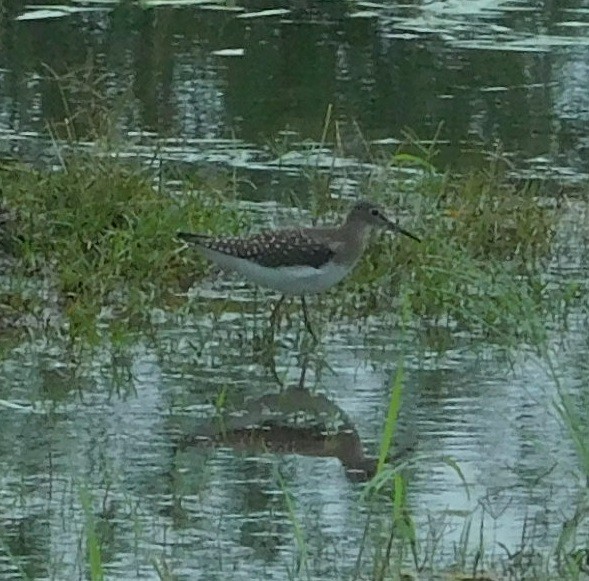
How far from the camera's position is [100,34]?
13500mm

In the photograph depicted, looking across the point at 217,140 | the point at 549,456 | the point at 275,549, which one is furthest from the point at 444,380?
the point at 217,140

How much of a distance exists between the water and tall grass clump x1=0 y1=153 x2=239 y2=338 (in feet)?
0.86

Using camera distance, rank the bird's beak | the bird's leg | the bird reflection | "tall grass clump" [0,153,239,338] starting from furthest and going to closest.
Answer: the bird's beak
"tall grass clump" [0,153,239,338]
the bird's leg
the bird reflection

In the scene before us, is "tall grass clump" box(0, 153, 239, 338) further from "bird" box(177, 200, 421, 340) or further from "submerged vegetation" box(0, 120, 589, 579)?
"bird" box(177, 200, 421, 340)

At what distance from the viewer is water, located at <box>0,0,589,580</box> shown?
6215 millimetres

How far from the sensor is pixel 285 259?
8.29 metres

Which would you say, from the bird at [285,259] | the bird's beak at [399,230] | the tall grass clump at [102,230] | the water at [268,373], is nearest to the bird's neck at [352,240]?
the bird at [285,259]

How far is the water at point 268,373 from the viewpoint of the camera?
6215mm

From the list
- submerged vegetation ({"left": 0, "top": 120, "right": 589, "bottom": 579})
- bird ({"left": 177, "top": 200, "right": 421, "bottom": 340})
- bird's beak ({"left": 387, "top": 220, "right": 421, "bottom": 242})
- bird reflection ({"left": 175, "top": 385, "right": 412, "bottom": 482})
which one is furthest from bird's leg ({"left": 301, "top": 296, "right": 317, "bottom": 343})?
bird's beak ({"left": 387, "top": 220, "right": 421, "bottom": 242})

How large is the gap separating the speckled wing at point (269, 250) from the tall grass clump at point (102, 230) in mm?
364

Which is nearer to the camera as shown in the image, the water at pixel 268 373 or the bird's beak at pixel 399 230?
the water at pixel 268 373

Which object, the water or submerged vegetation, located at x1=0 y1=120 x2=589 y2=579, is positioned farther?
submerged vegetation, located at x1=0 y1=120 x2=589 y2=579

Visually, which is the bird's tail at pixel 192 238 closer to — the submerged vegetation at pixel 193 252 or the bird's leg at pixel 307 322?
the submerged vegetation at pixel 193 252

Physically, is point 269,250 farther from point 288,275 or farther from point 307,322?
point 307,322
